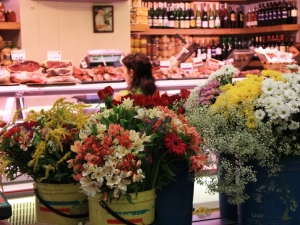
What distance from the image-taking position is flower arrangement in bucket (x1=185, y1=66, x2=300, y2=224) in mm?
1540

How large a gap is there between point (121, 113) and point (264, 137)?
1.51ft

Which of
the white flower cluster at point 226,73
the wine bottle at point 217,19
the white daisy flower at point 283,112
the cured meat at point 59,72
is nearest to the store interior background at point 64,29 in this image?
the wine bottle at point 217,19

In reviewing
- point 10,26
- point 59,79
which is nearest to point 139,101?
point 59,79

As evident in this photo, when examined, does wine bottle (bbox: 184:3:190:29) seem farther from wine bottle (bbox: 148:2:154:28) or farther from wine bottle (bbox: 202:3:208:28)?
wine bottle (bbox: 148:2:154:28)

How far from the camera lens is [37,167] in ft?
4.95

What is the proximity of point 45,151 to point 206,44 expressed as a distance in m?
6.93

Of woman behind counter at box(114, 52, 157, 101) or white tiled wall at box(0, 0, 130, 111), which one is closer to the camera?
woman behind counter at box(114, 52, 157, 101)

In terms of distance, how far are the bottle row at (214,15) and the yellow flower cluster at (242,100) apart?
6157 millimetres

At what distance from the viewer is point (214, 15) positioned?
8266 mm

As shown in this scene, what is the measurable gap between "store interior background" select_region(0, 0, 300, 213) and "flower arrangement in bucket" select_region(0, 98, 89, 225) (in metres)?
5.03

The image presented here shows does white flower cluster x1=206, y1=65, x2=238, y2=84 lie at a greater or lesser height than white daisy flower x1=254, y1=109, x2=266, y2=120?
greater

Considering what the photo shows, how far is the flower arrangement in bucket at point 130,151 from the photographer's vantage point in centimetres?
131

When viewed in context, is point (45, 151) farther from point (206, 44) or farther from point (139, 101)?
point (206, 44)

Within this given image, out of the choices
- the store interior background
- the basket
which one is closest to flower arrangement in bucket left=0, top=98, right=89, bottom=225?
the basket
